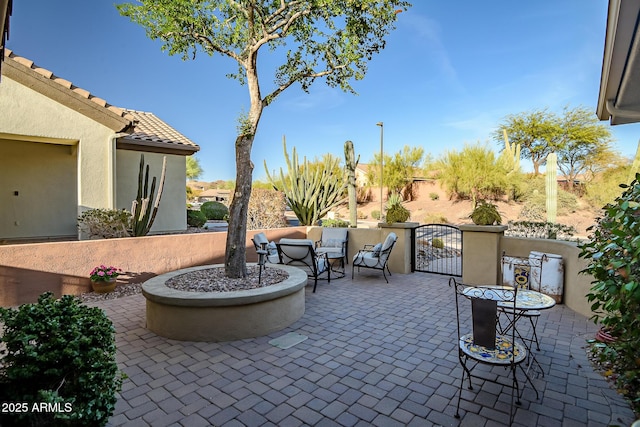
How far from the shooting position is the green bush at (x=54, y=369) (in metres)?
1.62

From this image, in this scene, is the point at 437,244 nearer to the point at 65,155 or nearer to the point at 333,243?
the point at 333,243

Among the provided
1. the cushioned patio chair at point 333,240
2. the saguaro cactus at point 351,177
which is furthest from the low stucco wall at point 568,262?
the saguaro cactus at point 351,177

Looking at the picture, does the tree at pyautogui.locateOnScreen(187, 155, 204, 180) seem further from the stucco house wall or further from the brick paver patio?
the brick paver patio

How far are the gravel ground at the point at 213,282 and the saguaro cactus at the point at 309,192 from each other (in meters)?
5.04

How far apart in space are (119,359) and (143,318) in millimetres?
1361

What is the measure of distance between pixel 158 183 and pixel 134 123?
282 cm

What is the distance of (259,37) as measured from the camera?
5.07 metres

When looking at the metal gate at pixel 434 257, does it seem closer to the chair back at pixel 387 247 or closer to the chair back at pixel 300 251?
the chair back at pixel 387 247

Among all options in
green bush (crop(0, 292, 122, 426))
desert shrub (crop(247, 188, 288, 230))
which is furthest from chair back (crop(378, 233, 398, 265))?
green bush (crop(0, 292, 122, 426))

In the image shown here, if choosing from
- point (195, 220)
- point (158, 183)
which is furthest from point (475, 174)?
point (158, 183)

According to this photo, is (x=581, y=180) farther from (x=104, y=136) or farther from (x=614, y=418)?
(x=104, y=136)

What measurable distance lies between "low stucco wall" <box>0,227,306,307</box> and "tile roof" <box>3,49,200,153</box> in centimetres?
343

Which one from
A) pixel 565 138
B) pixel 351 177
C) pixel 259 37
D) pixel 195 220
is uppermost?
pixel 565 138

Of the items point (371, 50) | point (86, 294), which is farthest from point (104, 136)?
point (371, 50)
